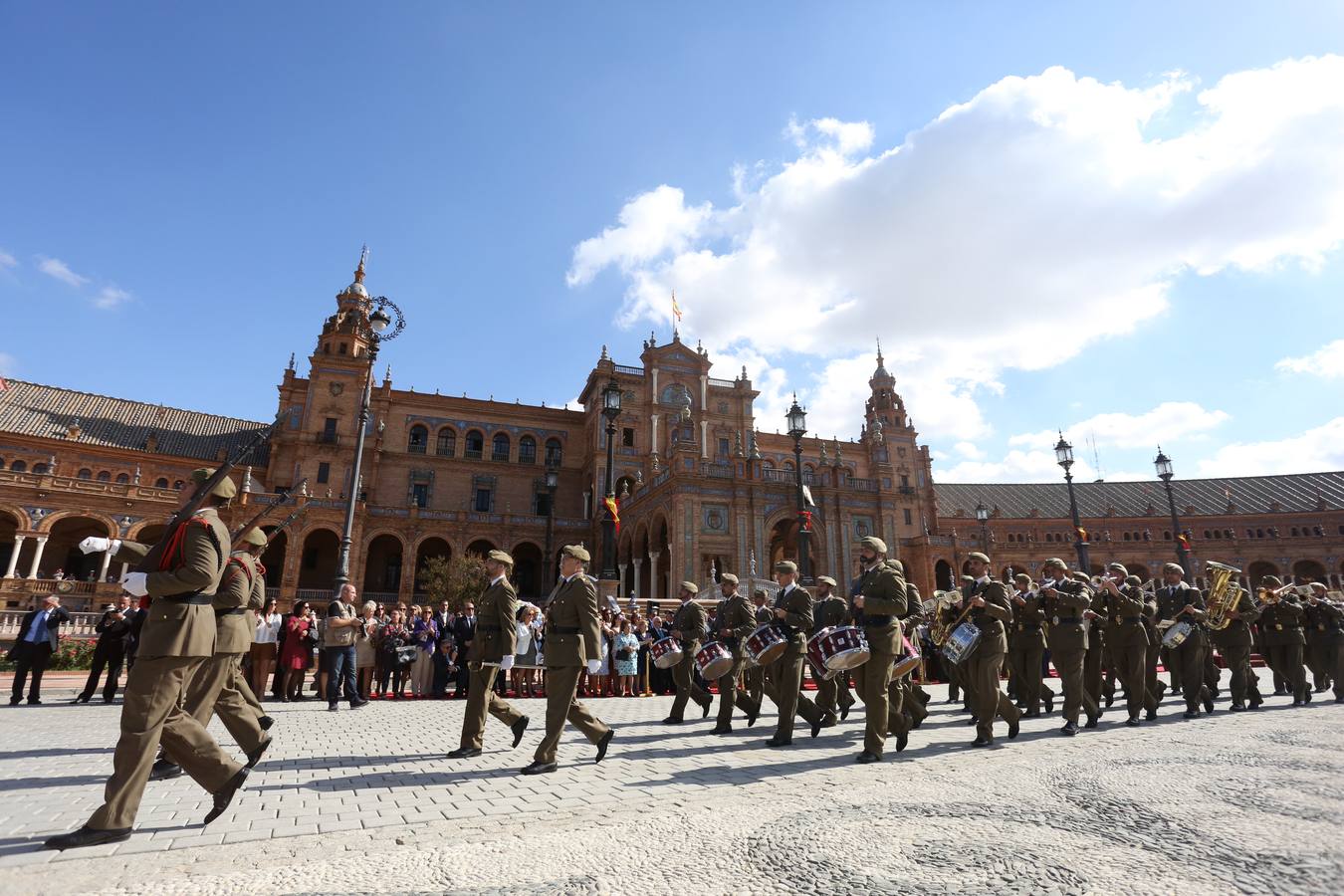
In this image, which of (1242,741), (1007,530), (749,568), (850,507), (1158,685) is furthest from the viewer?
(1007,530)

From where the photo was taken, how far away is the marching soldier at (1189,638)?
9.88 metres

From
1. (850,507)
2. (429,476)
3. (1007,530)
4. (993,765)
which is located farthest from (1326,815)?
(1007,530)

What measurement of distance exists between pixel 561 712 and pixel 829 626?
3.50 meters

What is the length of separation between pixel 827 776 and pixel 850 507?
96.1ft

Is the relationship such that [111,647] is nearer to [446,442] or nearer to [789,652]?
[789,652]

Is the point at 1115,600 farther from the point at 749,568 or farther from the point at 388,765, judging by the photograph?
the point at 749,568

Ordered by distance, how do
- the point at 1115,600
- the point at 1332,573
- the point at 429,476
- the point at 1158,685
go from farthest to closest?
the point at 1332,573 < the point at 429,476 < the point at 1158,685 < the point at 1115,600

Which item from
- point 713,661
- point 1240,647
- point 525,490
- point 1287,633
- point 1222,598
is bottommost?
point 713,661

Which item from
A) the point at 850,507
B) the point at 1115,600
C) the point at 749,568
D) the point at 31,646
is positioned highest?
the point at 850,507

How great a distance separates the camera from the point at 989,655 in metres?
7.98

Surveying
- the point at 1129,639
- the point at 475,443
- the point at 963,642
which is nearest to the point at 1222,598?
the point at 1129,639

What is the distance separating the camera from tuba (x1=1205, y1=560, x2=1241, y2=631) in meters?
10.9

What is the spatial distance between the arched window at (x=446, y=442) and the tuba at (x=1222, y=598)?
4362 centimetres

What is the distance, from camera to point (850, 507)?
34188 millimetres
